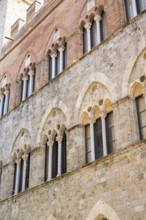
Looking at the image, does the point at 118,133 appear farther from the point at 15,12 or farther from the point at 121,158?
the point at 15,12

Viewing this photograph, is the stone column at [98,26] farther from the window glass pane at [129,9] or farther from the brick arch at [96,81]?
the brick arch at [96,81]

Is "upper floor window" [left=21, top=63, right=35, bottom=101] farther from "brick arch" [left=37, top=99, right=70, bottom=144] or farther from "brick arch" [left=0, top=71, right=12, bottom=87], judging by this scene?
"brick arch" [left=37, top=99, right=70, bottom=144]

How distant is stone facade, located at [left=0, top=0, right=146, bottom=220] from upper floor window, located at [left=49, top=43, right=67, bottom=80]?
32 cm

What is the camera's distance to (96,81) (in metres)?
10.4

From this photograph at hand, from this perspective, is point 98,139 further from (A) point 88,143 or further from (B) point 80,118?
(B) point 80,118

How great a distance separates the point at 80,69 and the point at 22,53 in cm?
495

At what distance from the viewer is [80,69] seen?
37.2ft

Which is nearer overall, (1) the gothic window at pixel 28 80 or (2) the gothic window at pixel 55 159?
(2) the gothic window at pixel 55 159

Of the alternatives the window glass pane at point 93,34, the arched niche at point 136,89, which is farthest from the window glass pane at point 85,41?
the arched niche at point 136,89

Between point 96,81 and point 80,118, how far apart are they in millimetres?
1205

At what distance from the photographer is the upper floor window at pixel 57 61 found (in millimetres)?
12742

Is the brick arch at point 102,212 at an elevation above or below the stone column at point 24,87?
below

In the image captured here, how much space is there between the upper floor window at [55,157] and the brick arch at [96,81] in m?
1.12

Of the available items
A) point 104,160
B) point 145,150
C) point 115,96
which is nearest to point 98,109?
point 115,96
